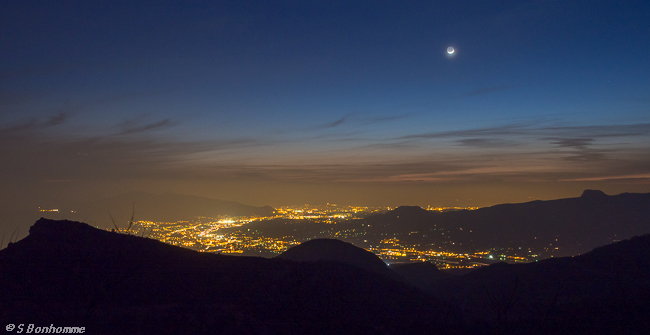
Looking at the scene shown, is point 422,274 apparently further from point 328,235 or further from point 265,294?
point 328,235

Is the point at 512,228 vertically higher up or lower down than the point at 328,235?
higher up

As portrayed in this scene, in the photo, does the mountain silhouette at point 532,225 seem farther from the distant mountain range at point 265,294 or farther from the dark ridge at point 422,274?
the distant mountain range at point 265,294

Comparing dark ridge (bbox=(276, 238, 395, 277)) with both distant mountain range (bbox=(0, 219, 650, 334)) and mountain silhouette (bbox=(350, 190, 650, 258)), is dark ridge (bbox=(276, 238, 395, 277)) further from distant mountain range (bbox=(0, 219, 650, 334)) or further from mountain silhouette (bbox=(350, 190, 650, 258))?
mountain silhouette (bbox=(350, 190, 650, 258))

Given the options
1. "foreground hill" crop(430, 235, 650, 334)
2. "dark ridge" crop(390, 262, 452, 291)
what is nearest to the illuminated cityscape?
"dark ridge" crop(390, 262, 452, 291)

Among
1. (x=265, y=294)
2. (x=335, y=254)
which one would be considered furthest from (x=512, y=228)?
(x=265, y=294)

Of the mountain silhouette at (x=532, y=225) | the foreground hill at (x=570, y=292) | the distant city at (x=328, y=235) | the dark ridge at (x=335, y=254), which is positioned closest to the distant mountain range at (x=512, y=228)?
the mountain silhouette at (x=532, y=225)
